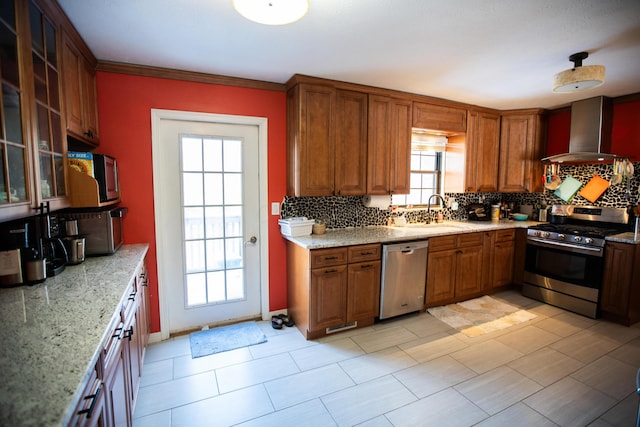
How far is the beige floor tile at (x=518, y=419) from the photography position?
73.0 inches

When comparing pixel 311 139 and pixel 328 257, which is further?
pixel 311 139

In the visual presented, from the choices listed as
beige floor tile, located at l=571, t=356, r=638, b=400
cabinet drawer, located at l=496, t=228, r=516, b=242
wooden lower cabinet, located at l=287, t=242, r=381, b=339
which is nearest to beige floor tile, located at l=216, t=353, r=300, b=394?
wooden lower cabinet, located at l=287, t=242, r=381, b=339

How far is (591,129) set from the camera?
3.49m

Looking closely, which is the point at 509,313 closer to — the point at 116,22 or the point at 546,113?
the point at 546,113

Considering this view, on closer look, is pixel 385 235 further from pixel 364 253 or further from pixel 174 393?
pixel 174 393

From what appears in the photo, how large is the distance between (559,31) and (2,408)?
3.21 m

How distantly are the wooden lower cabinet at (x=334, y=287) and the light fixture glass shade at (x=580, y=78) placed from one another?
2016 mm

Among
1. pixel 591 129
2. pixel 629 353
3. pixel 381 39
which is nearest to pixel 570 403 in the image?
pixel 629 353

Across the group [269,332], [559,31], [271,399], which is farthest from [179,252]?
[559,31]

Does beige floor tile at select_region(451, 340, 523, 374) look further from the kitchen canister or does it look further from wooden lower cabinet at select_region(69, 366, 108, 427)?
wooden lower cabinet at select_region(69, 366, 108, 427)

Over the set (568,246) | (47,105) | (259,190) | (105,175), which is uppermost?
(47,105)

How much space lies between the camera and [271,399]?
81.2 inches

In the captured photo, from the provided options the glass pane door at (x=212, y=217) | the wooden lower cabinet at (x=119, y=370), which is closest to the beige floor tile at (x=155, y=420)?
the wooden lower cabinet at (x=119, y=370)

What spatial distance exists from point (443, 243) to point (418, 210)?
750 millimetres
